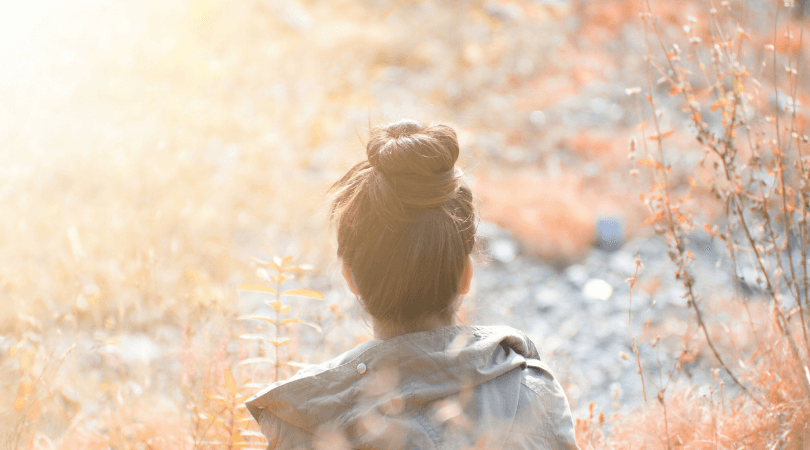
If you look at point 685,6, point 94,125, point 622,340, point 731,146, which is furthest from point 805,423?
point 685,6

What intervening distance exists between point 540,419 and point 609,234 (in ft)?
11.3

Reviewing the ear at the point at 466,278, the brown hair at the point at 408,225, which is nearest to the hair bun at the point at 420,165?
the brown hair at the point at 408,225

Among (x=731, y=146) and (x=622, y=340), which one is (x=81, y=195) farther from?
(x=731, y=146)

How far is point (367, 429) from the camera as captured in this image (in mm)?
991

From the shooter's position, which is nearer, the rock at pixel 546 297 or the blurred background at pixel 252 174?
the blurred background at pixel 252 174

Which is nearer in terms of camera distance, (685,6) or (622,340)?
(622,340)

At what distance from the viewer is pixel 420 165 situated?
40.8 inches

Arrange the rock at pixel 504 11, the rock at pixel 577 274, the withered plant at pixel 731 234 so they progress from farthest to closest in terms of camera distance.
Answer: the rock at pixel 504 11 < the rock at pixel 577 274 < the withered plant at pixel 731 234

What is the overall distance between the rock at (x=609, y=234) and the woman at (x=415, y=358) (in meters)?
3.28

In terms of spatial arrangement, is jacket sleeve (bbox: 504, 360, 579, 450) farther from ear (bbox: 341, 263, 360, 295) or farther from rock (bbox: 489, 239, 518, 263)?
rock (bbox: 489, 239, 518, 263)

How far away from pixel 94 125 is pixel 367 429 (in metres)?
4.64

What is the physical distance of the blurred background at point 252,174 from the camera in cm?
253

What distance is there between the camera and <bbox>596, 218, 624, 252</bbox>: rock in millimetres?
4199

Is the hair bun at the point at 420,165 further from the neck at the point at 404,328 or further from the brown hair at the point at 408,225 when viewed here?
the neck at the point at 404,328
